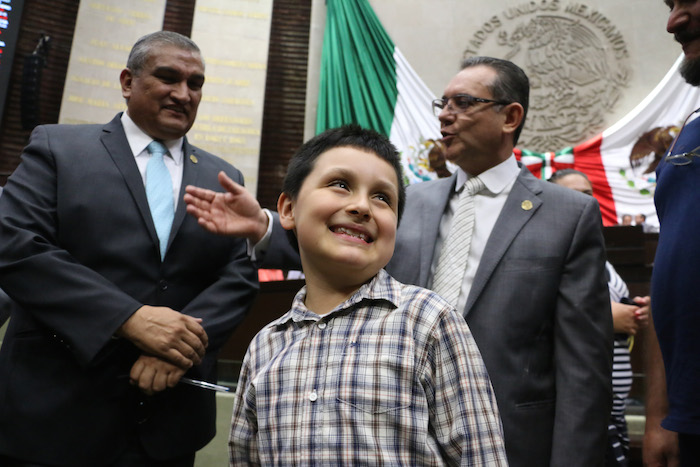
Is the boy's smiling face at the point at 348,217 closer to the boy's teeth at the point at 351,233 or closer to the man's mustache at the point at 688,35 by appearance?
the boy's teeth at the point at 351,233

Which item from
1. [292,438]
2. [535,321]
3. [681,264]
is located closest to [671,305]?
[681,264]

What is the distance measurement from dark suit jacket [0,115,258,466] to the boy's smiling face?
0.56 m

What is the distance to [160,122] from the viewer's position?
5.80 feet

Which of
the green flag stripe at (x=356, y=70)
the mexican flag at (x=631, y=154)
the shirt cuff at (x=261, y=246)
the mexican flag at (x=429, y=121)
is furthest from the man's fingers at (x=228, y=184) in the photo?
the mexican flag at (x=631, y=154)

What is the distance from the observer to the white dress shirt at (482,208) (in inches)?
63.0

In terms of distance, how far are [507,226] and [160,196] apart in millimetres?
939

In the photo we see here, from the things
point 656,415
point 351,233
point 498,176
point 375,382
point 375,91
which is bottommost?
point 656,415

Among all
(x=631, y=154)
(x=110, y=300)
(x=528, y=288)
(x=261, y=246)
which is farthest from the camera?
(x=631, y=154)

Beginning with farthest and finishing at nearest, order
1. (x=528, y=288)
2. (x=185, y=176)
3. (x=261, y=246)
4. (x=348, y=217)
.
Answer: (x=185, y=176) → (x=261, y=246) → (x=528, y=288) → (x=348, y=217)

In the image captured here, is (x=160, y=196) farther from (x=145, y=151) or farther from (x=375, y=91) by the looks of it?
(x=375, y=91)

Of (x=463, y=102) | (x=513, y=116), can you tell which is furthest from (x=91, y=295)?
(x=513, y=116)

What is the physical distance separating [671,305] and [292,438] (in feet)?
2.84

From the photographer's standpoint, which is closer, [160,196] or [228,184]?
[228,184]

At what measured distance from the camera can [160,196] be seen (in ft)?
5.44
